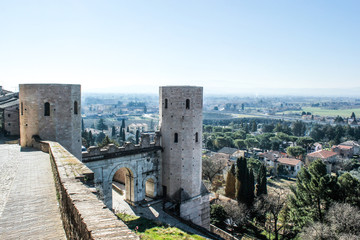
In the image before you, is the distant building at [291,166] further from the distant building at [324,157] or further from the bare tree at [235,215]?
the bare tree at [235,215]

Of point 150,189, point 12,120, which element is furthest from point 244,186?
point 12,120

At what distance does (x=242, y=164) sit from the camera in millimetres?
33031

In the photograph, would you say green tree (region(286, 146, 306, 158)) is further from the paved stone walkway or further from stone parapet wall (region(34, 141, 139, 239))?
stone parapet wall (region(34, 141, 139, 239))

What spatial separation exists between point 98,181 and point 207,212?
375 inches

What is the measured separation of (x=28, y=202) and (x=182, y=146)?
1384cm

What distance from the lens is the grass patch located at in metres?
15.3

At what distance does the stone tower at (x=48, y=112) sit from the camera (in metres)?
14.4

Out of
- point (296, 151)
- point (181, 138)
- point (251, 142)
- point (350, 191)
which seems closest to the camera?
point (181, 138)

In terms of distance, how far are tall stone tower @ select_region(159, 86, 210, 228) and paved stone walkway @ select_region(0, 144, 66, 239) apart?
10.6 metres

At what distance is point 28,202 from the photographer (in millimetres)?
6980

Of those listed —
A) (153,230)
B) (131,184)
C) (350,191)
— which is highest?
(131,184)

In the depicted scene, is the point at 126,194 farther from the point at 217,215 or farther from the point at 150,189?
the point at 217,215

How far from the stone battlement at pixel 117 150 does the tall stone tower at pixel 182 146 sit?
106cm

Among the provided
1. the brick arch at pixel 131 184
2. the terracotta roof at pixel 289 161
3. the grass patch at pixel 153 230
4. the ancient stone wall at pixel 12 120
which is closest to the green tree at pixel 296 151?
the terracotta roof at pixel 289 161
